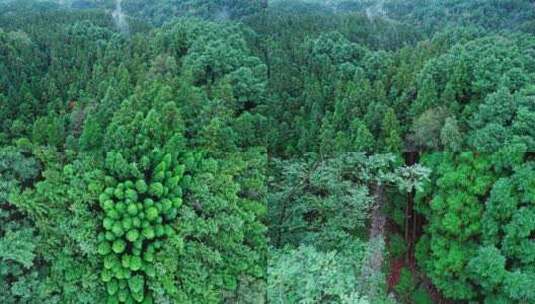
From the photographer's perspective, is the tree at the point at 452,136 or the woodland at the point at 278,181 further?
the tree at the point at 452,136

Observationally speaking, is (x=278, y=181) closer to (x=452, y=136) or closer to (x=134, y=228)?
(x=134, y=228)

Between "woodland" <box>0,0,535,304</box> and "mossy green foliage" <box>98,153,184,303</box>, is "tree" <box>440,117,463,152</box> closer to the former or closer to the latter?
"woodland" <box>0,0,535,304</box>

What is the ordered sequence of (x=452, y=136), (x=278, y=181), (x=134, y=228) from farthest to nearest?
(x=452, y=136), (x=278, y=181), (x=134, y=228)

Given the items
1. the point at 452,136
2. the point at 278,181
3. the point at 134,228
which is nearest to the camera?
the point at 134,228

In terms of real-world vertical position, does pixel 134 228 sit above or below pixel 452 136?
below

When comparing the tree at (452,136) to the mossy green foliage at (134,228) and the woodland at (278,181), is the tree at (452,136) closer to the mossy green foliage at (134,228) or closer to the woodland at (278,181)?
the woodland at (278,181)

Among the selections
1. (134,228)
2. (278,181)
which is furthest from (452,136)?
(134,228)

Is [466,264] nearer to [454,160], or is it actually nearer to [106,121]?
[454,160]

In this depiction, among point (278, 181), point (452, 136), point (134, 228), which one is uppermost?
point (452, 136)

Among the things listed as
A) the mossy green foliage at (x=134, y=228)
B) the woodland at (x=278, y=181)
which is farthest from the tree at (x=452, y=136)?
the mossy green foliage at (x=134, y=228)

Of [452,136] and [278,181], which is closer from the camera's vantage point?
[278,181]
